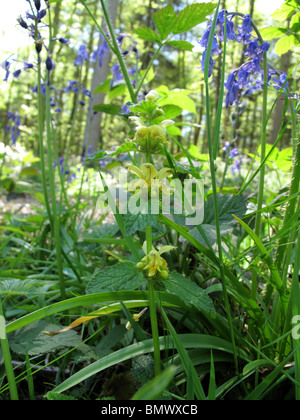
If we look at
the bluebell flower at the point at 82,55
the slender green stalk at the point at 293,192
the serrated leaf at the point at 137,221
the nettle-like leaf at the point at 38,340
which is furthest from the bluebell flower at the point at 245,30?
the bluebell flower at the point at 82,55

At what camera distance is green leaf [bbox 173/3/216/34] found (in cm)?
99

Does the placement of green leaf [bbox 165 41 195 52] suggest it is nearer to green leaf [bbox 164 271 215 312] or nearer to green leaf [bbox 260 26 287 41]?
green leaf [bbox 260 26 287 41]

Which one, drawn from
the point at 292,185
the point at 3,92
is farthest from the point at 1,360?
the point at 3,92

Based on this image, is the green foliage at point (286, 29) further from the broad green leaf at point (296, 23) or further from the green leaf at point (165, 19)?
the green leaf at point (165, 19)

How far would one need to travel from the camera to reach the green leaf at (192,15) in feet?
3.26

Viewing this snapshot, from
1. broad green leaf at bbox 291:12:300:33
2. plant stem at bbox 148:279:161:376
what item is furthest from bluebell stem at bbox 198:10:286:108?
plant stem at bbox 148:279:161:376

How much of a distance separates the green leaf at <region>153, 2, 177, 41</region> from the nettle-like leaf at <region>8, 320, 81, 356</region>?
1074 mm

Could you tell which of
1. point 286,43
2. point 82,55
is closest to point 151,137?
point 286,43

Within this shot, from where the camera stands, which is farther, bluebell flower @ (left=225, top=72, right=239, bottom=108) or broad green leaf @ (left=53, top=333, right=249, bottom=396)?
bluebell flower @ (left=225, top=72, right=239, bottom=108)

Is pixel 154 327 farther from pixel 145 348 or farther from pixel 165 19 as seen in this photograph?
pixel 165 19

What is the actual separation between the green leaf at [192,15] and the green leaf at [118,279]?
0.87 metres

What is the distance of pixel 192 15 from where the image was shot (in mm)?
1034
